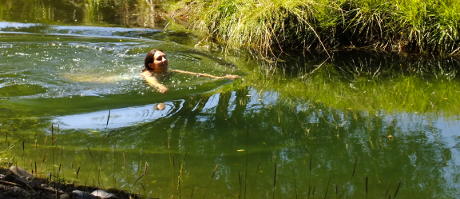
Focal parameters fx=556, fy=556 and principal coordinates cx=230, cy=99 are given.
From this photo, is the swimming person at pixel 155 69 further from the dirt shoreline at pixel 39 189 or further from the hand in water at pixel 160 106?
the dirt shoreline at pixel 39 189

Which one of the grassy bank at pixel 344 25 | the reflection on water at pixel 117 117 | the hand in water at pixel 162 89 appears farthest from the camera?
the grassy bank at pixel 344 25

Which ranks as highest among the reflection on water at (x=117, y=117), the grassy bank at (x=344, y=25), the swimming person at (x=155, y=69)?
the grassy bank at (x=344, y=25)

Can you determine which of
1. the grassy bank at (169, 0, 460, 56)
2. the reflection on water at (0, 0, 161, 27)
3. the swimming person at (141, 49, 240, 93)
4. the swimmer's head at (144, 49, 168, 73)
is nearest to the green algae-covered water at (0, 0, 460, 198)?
the swimming person at (141, 49, 240, 93)

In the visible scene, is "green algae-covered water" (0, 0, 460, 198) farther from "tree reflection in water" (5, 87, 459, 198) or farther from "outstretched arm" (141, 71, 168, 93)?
"outstretched arm" (141, 71, 168, 93)

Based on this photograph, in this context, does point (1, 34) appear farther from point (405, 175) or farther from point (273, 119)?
point (405, 175)

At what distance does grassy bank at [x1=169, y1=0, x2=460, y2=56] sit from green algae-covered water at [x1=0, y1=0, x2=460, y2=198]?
0.47 metres

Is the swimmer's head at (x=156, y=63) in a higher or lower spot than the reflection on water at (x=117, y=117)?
higher

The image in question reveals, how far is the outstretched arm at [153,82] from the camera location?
23.5 ft

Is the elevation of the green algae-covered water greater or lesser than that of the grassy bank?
lesser

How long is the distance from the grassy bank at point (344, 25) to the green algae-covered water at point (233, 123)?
474 mm

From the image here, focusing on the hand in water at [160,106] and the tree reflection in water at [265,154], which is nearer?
the tree reflection in water at [265,154]

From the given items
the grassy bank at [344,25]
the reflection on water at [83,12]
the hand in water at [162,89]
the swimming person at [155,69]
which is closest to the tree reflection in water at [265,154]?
the hand in water at [162,89]

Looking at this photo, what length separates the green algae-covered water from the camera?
14.7ft

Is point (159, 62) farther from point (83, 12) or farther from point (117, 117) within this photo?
point (83, 12)
